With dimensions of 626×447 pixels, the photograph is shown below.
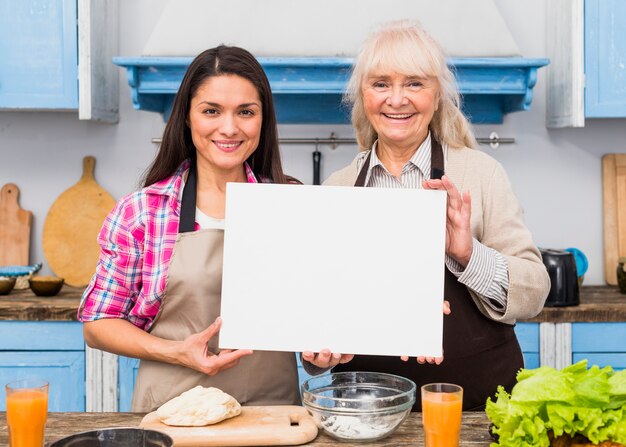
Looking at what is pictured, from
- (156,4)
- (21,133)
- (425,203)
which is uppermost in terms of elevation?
(156,4)

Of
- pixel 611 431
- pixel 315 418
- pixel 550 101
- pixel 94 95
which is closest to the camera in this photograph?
pixel 611 431

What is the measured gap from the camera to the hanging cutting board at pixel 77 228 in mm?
3135

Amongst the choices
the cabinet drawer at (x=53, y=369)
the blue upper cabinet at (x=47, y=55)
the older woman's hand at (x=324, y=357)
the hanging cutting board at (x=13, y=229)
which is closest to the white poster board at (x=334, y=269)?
the older woman's hand at (x=324, y=357)

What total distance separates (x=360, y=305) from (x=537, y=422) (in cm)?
39

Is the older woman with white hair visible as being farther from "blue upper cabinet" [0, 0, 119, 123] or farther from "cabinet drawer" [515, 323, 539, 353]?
"blue upper cabinet" [0, 0, 119, 123]

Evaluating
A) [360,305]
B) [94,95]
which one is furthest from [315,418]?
[94,95]

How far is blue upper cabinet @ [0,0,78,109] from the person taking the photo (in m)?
2.86

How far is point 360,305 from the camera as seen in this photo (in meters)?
1.38

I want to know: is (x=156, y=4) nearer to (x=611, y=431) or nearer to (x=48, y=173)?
(x=48, y=173)

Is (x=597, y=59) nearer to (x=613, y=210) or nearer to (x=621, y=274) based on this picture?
(x=613, y=210)

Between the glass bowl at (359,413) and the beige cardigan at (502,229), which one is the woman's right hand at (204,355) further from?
the beige cardigan at (502,229)

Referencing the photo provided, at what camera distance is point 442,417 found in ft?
3.83

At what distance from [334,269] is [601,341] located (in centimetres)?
164

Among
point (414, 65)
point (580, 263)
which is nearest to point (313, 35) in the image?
point (414, 65)
